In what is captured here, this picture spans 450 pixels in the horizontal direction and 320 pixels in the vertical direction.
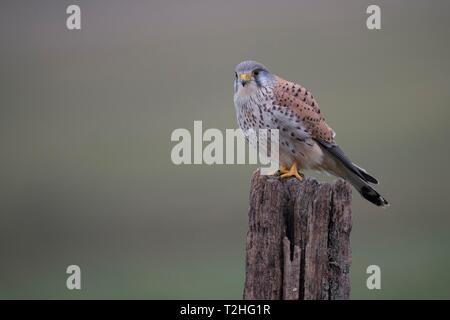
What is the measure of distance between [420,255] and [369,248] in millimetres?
942

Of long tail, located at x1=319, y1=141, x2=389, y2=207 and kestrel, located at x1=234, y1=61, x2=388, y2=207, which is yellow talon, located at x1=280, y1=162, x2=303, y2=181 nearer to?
kestrel, located at x1=234, y1=61, x2=388, y2=207

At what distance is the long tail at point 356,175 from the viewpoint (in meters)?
7.65

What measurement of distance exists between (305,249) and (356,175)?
179 centimetres

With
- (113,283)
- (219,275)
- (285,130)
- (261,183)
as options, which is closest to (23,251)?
(113,283)

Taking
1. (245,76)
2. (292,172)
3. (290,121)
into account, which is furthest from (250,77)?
(292,172)

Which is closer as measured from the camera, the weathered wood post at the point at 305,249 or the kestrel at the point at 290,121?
the weathered wood post at the point at 305,249

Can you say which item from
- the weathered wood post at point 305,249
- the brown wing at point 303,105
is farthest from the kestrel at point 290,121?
the weathered wood post at point 305,249

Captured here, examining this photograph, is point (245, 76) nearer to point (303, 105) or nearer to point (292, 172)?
point (303, 105)

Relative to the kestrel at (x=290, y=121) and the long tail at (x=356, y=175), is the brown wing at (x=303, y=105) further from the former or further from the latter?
the long tail at (x=356, y=175)

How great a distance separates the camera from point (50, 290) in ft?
44.2

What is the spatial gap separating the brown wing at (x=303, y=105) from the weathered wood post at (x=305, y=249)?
1.62 meters

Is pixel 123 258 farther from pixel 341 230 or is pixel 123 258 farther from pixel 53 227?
pixel 341 230

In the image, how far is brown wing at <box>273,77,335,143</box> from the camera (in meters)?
7.79

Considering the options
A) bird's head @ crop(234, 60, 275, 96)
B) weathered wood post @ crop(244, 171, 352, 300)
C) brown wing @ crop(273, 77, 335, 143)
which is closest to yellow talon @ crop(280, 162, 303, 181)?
brown wing @ crop(273, 77, 335, 143)
